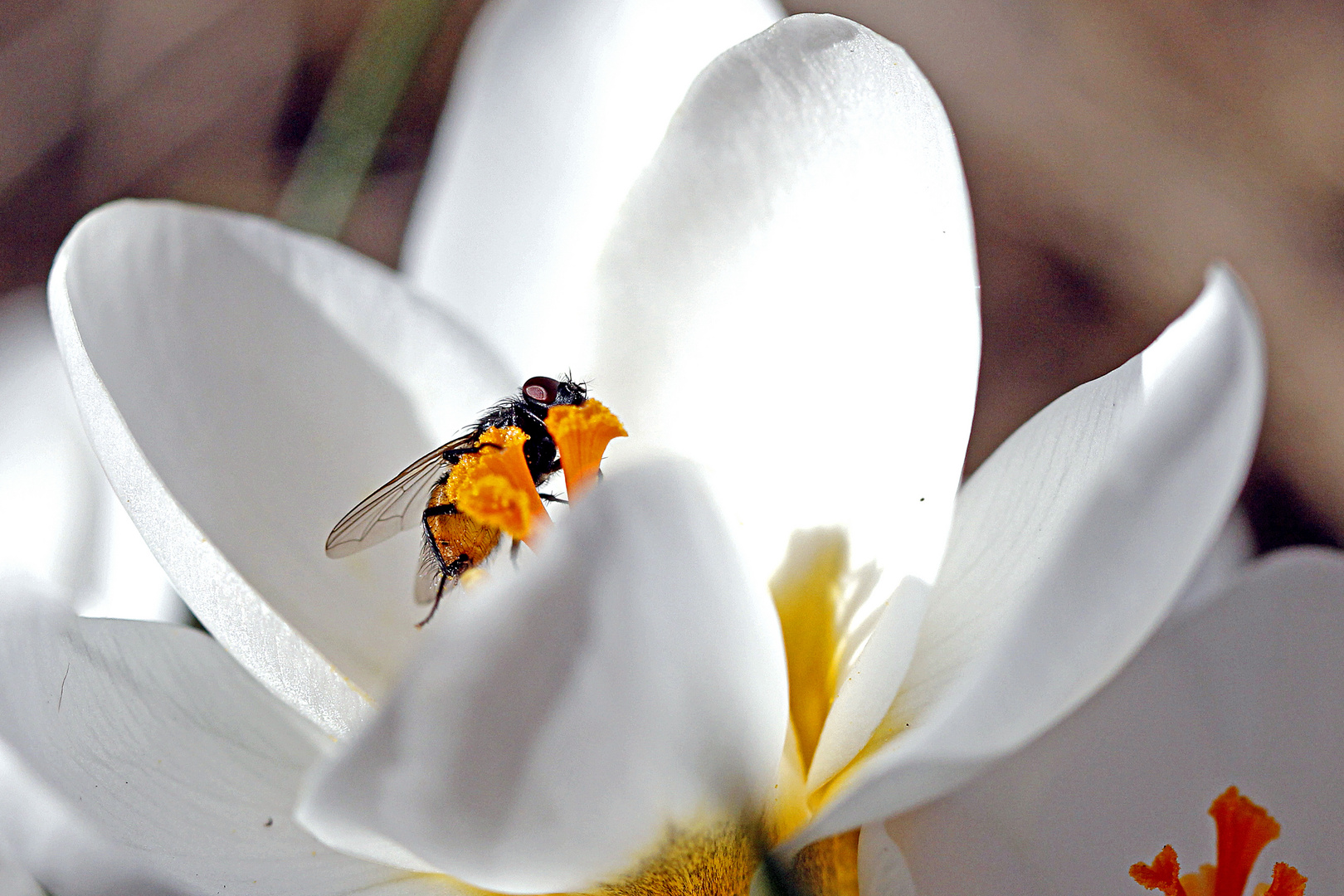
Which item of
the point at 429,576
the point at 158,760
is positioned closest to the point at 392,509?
the point at 429,576

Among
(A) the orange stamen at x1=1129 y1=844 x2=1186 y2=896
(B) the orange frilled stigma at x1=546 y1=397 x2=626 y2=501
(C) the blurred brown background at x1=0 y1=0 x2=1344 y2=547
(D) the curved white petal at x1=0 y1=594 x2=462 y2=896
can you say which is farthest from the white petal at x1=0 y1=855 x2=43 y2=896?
(C) the blurred brown background at x1=0 y1=0 x2=1344 y2=547

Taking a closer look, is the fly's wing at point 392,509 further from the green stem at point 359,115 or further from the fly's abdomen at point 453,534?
the green stem at point 359,115

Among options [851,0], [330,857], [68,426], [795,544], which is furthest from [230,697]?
[851,0]

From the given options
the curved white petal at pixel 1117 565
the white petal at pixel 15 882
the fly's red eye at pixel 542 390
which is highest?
the curved white petal at pixel 1117 565

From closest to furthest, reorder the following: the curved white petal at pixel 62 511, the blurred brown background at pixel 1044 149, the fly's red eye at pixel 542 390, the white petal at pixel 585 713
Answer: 1. the white petal at pixel 585 713
2. the fly's red eye at pixel 542 390
3. the curved white petal at pixel 62 511
4. the blurred brown background at pixel 1044 149

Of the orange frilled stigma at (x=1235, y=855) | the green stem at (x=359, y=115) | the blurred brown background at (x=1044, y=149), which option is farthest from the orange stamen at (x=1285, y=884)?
the blurred brown background at (x=1044, y=149)

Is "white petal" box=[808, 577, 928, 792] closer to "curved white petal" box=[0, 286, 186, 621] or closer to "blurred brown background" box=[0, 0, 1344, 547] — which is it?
"curved white petal" box=[0, 286, 186, 621]
